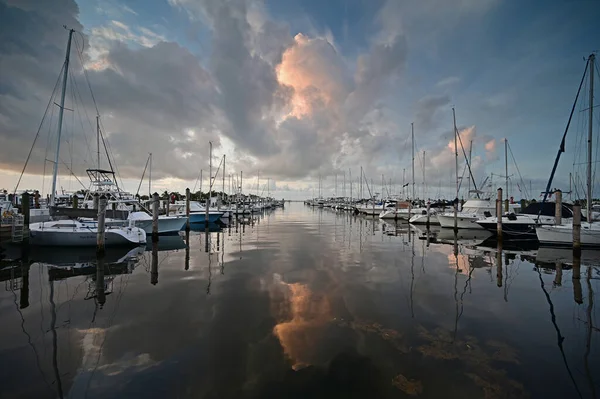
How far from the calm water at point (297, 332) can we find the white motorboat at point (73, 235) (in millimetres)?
4750

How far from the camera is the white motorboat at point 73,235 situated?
19125 millimetres

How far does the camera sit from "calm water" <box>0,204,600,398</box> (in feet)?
17.7

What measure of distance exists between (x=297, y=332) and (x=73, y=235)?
18.7 meters

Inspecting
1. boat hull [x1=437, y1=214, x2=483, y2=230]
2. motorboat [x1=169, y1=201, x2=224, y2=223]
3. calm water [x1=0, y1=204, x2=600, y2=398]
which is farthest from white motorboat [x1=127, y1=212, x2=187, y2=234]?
boat hull [x1=437, y1=214, x2=483, y2=230]

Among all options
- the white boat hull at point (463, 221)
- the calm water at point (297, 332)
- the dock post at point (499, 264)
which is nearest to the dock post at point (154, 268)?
the calm water at point (297, 332)

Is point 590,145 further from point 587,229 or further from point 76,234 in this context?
point 76,234

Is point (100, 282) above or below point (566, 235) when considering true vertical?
below

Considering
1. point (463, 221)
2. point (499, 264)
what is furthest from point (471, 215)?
point (499, 264)

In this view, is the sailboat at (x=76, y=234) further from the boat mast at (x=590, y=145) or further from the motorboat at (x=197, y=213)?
the boat mast at (x=590, y=145)

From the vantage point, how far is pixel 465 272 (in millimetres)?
14242

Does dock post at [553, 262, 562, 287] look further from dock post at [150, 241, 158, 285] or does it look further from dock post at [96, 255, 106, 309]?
dock post at [96, 255, 106, 309]

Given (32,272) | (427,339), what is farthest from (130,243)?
(427,339)

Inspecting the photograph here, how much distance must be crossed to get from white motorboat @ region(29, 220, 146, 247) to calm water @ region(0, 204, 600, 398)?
187 inches

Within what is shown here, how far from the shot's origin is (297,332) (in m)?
7.51
